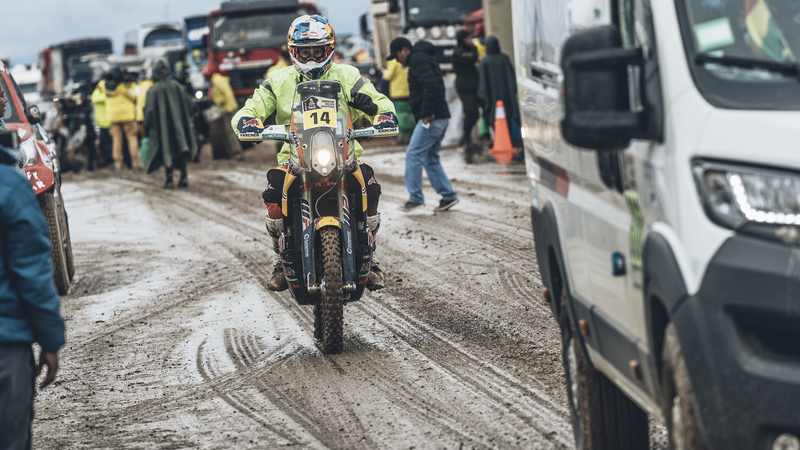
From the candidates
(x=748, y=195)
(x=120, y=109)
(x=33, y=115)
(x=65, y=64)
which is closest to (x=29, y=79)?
(x=65, y=64)

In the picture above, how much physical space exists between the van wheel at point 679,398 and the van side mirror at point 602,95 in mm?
565

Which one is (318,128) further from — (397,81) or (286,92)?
(397,81)

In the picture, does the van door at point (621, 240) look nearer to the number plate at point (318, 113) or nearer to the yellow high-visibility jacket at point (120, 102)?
the number plate at point (318, 113)

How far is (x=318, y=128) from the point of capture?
7.33 metres

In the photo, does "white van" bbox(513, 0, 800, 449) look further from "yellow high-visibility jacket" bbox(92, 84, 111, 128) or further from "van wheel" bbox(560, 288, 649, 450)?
"yellow high-visibility jacket" bbox(92, 84, 111, 128)

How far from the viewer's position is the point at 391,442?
18.0 feet

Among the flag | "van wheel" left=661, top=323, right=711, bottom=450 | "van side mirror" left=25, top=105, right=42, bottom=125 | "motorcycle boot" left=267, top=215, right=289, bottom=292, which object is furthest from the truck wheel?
the flag

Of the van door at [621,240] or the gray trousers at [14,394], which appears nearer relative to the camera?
the van door at [621,240]

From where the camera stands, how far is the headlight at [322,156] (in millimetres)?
7273

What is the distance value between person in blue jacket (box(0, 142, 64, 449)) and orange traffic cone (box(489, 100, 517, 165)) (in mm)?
15840

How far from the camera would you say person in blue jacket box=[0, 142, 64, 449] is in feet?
12.7

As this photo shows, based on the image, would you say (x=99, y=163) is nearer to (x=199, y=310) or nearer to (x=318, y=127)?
(x=199, y=310)

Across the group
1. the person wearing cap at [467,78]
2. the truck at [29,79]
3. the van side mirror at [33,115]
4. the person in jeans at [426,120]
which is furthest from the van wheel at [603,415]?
the truck at [29,79]

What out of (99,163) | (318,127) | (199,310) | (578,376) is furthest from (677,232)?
(99,163)
